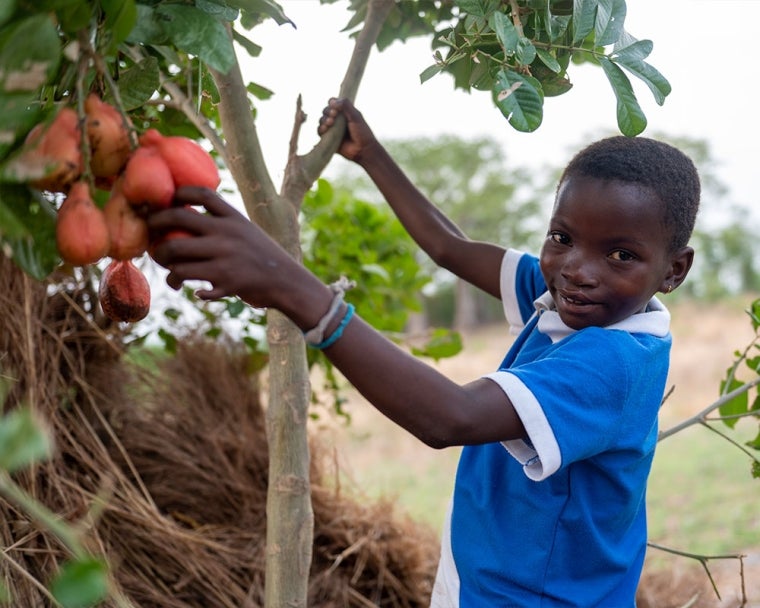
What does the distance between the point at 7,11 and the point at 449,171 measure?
2103 cm

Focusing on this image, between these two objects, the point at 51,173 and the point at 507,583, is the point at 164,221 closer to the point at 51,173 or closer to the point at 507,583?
the point at 51,173

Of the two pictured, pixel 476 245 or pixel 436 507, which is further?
pixel 436 507

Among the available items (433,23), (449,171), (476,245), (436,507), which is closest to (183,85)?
(433,23)

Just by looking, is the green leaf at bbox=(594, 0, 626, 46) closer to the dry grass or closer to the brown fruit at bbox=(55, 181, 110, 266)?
the brown fruit at bbox=(55, 181, 110, 266)

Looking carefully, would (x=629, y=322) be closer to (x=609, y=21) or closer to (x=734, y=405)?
(x=609, y=21)

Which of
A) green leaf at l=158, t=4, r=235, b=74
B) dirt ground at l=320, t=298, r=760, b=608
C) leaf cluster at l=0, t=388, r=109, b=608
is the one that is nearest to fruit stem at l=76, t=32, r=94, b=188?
green leaf at l=158, t=4, r=235, b=74

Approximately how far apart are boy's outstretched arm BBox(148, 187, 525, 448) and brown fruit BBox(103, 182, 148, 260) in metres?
0.01

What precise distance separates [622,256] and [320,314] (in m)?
0.50

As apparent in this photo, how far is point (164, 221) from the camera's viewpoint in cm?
71

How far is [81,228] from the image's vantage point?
0.68 m

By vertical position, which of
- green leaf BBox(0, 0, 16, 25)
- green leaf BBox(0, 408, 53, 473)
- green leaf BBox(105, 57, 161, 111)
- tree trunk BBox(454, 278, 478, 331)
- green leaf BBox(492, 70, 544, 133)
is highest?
tree trunk BBox(454, 278, 478, 331)

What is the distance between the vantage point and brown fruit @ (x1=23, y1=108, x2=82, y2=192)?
26.0 inches

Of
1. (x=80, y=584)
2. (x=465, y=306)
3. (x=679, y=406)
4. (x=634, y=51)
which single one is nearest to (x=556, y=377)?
(x=634, y=51)

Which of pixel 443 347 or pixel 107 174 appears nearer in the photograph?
pixel 107 174
